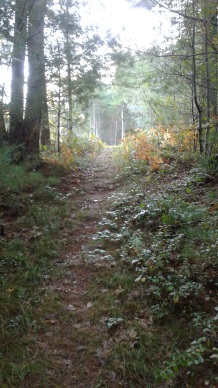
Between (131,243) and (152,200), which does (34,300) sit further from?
(152,200)

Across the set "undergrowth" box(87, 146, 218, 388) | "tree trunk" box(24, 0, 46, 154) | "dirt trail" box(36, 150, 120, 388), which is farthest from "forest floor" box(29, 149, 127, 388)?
"tree trunk" box(24, 0, 46, 154)

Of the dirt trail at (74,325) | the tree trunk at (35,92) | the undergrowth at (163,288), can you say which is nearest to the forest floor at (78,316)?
the dirt trail at (74,325)

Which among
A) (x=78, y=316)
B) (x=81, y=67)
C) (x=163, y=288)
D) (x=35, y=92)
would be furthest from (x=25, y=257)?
(x=81, y=67)

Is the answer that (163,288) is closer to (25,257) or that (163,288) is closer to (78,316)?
(78,316)

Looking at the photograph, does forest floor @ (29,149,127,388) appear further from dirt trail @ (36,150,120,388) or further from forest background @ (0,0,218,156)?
forest background @ (0,0,218,156)

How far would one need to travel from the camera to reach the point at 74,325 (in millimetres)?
4012

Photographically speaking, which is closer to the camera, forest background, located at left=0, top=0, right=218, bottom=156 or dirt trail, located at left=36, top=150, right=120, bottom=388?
dirt trail, located at left=36, top=150, right=120, bottom=388

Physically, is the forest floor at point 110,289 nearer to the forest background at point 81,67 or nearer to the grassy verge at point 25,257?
the grassy verge at point 25,257

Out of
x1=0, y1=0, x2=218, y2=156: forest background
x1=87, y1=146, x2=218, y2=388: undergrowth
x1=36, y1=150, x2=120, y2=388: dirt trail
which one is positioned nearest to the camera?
x1=87, y1=146, x2=218, y2=388: undergrowth

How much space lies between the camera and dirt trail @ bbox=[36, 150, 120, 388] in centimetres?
334

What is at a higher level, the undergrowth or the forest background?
the forest background

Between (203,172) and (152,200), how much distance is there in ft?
7.13

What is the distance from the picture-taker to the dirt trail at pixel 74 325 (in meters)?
3.34

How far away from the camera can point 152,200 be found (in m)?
6.98
